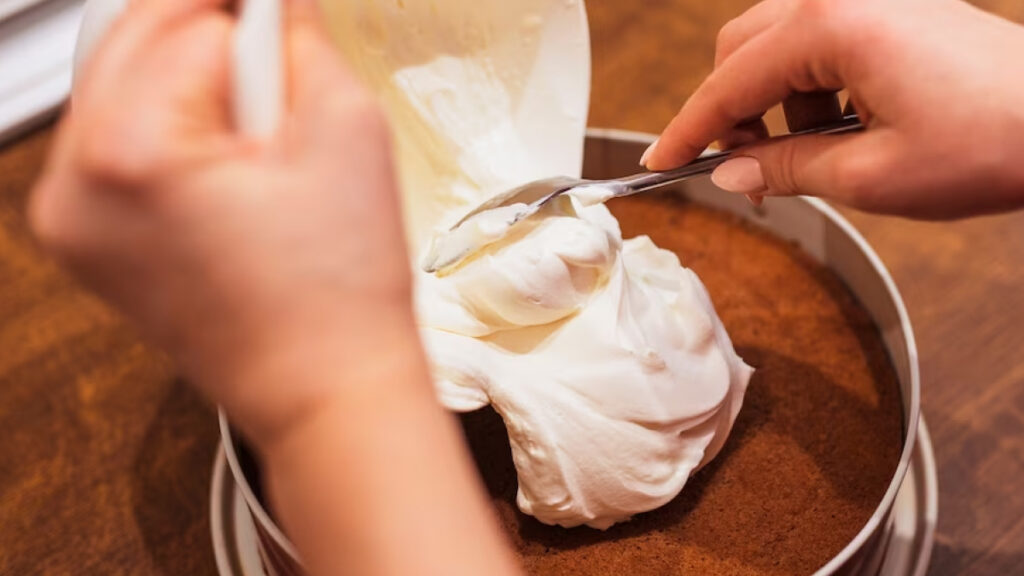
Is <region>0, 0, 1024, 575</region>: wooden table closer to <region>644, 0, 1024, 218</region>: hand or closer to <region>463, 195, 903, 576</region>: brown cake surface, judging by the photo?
<region>463, 195, 903, 576</region>: brown cake surface

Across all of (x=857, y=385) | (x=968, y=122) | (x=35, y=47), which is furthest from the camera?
(x=35, y=47)

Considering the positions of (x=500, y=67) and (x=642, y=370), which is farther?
(x=500, y=67)

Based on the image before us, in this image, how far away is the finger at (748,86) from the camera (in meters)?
0.61

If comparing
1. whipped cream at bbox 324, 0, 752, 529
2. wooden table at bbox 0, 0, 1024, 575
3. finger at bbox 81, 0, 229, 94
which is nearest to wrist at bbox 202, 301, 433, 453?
finger at bbox 81, 0, 229, 94

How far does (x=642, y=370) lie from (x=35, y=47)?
1108 millimetres

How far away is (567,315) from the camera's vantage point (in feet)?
2.29

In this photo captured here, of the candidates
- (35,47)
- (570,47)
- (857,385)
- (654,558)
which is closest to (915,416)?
(857,385)

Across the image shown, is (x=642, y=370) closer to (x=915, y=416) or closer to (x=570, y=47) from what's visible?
(x=915, y=416)

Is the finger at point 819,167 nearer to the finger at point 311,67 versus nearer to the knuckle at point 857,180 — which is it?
the knuckle at point 857,180

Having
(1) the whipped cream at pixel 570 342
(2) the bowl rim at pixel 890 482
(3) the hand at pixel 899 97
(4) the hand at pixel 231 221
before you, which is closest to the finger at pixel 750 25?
(3) the hand at pixel 899 97

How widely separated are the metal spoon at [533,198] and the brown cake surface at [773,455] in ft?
0.50

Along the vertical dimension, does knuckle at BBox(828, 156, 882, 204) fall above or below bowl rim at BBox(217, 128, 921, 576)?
above

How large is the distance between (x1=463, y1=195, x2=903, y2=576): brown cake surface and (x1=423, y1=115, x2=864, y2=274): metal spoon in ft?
0.50

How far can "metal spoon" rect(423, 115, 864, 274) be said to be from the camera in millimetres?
690
